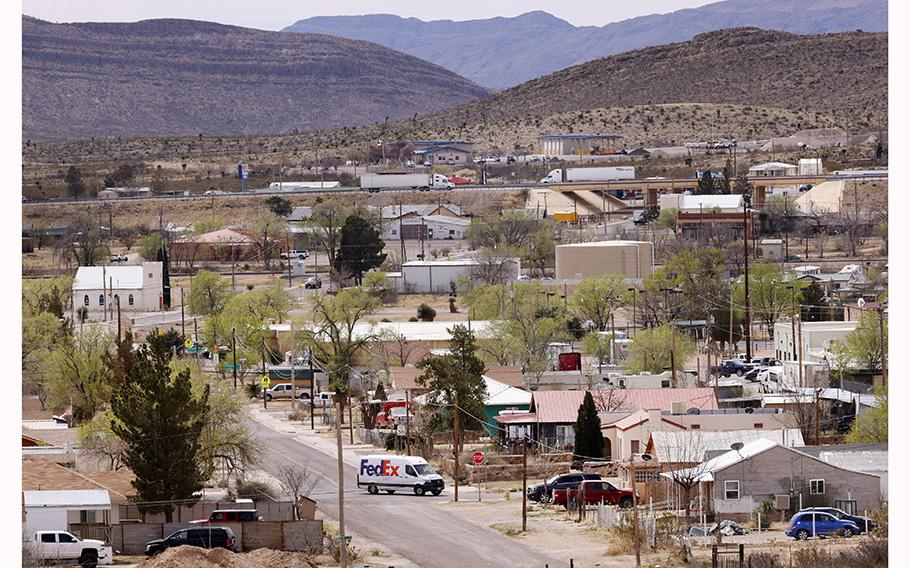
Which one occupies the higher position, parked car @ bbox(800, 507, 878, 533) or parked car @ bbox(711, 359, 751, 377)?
parked car @ bbox(711, 359, 751, 377)

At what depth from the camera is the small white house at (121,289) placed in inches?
3078

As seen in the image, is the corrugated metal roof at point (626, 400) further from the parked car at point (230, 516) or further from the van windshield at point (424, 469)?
the parked car at point (230, 516)

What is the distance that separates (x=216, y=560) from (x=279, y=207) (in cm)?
8602

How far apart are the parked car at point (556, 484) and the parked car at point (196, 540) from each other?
7999 mm

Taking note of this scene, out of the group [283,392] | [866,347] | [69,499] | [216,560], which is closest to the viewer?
[216,560]

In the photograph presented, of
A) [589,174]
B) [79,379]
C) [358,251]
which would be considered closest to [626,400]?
[79,379]

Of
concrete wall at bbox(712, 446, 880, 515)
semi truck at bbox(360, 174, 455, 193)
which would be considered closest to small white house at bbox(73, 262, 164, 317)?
semi truck at bbox(360, 174, 455, 193)

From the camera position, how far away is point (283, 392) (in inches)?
2194

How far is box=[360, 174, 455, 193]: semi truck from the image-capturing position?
392 ft

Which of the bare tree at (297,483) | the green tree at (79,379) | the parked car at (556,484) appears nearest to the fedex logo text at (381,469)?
the bare tree at (297,483)

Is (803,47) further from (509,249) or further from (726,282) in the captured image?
(726,282)

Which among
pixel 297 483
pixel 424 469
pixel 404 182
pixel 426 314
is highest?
pixel 404 182

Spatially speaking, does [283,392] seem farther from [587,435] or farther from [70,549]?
[70,549]

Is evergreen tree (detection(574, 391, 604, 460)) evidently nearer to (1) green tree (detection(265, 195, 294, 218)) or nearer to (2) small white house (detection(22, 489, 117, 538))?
(2) small white house (detection(22, 489, 117, 538))
